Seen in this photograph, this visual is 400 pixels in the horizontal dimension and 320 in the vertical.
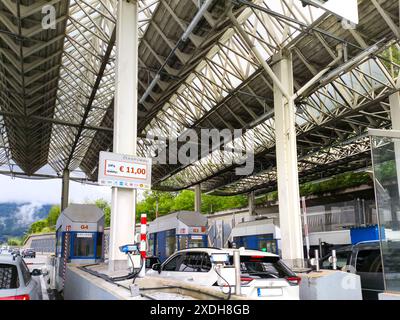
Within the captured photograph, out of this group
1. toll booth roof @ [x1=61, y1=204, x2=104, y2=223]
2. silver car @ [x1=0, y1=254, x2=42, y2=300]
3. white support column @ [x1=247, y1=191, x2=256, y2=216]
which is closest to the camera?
silver car @ [x1=0, y1=254, x2=42, y2=300]

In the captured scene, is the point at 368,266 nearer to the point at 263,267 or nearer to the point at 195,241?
the point at 263,267

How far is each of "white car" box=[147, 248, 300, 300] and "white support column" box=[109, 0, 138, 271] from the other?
151 cm

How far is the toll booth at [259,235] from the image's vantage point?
18406 mm

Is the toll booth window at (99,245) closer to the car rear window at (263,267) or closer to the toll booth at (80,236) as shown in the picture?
the toll booth at (80,236)

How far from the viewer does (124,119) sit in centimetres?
884

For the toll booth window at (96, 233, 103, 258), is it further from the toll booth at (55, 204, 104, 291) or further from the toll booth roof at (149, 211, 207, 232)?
the toll booth roof at (149, 211, 207, 232)

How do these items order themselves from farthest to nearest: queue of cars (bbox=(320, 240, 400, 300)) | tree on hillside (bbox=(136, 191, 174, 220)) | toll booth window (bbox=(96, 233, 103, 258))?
tree on hillside (bbox=(136, 191, 174, 220)), toll booth window (bbox=(96, 233, 103, 258)), queue of cars (bbox=(320, 240, 400, 300))

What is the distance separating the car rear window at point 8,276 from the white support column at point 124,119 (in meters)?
2.72

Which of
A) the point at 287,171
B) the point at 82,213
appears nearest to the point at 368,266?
the point at 287,171

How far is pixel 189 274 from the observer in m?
7.13

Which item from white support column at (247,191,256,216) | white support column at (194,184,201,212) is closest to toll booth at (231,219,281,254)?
white support column at (194,184,201,212)

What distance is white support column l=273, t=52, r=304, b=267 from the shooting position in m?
12.1
